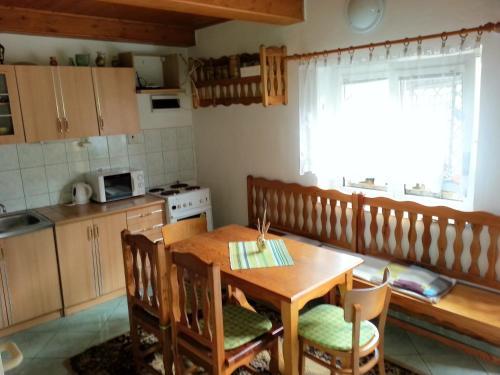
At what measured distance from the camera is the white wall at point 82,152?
3.39 metres

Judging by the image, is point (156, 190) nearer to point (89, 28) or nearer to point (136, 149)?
point (136, 149)

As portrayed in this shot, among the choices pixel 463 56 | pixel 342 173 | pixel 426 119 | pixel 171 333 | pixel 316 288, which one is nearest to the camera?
pixel 316 288

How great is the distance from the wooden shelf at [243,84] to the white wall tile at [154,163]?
655 millimetres

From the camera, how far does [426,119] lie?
2631mm

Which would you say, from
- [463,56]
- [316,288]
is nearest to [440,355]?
[316,288]

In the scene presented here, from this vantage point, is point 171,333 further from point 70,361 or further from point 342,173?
point 342,173

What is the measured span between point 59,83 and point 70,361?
2.13 meters

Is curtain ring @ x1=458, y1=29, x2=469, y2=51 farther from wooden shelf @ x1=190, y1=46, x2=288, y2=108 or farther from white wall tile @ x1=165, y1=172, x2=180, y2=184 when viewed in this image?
white wall tile @ x1=165, y1=172, x2=180, y2=184

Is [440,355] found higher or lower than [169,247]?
lower

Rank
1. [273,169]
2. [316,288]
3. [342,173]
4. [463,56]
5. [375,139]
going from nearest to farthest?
[316,288] → [463,56] → [375,139] → [342,173] → [273,169]

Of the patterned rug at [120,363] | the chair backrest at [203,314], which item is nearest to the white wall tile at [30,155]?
the patterned rug at [120,363]

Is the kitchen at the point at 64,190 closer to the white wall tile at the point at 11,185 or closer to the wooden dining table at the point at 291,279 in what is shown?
the white wall tile at the point at 11,185

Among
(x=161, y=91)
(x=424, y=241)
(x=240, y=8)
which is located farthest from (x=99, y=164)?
(x=424, y=241)

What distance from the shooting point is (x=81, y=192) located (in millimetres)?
3654
